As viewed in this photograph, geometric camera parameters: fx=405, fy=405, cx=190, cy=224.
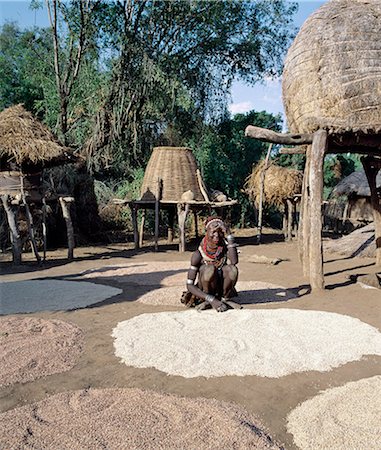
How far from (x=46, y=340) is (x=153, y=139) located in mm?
14367

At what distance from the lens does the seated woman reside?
Answer: 544 centimetres

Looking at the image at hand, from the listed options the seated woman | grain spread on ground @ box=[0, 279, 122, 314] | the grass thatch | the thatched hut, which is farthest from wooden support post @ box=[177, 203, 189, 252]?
the seated woman

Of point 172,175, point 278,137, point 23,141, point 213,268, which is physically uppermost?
point 23,141

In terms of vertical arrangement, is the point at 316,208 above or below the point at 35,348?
above

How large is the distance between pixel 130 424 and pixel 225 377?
3.40 feet

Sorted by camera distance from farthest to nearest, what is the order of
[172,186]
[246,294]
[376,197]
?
[172,186]
[376,197]
[246,294]

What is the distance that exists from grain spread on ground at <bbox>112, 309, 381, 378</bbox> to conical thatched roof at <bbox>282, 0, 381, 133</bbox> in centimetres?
337

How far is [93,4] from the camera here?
15578 mm

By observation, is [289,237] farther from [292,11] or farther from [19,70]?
[19,70]

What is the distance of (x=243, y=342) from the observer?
13.6 ft

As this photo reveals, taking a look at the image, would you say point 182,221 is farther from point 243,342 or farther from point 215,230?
point 243,342

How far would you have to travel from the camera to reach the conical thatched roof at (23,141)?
9.85 metres

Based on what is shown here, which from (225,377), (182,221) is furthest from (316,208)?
(182,221)

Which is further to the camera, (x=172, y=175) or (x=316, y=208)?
(x=172, y=175)
